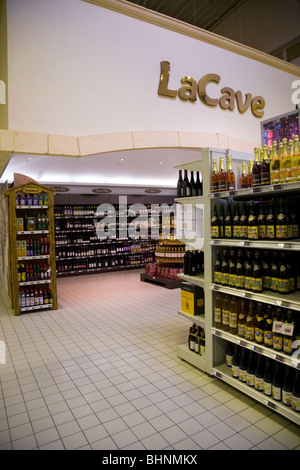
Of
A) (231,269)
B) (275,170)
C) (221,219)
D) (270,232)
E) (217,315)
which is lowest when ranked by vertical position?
(217,315)

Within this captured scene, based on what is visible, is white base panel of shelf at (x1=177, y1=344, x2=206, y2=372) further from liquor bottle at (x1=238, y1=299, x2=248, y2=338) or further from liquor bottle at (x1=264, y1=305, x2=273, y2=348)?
liquor bottle at (x1=264, y1=305, x2=273, y2=348)

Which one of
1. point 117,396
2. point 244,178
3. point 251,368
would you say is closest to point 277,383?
point 251,368

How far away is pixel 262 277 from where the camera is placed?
2.79 metres

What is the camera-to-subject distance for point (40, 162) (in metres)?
7.22

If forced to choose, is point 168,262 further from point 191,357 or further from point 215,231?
point 215,231

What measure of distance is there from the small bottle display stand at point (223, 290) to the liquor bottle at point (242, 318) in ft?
0.19

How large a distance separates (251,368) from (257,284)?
2.72 feet

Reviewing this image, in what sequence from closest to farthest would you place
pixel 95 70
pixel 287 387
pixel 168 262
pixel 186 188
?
pixel 287 387
pixel 186 188
pixel 95 70
pixel 168 262

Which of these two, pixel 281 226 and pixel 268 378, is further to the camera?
pixel 268 378

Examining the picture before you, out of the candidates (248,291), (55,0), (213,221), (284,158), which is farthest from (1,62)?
(248,291)

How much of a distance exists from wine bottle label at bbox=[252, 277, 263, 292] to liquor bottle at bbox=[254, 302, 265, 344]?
0.60 feet

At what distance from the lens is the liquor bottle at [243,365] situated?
2.94 m

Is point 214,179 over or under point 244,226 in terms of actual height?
over

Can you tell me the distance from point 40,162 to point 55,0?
324cm
